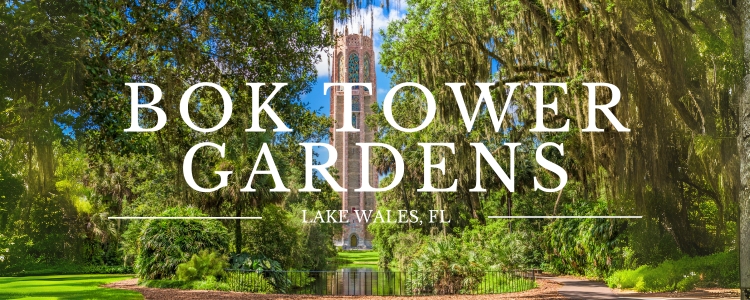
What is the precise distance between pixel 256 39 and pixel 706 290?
421 inches

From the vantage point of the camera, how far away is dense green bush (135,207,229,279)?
18922 mm

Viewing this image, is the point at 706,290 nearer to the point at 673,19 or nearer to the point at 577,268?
the point at 673,19

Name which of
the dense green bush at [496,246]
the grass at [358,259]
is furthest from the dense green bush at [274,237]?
the grass at [358,259]

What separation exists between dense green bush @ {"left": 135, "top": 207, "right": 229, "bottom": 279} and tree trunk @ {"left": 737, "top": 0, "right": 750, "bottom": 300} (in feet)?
52.9

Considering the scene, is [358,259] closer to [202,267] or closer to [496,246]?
[496,246]

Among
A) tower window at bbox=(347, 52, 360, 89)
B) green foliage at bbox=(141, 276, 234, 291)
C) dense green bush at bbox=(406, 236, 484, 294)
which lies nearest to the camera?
dense green bush at bbox=(406, 236, 484, 294)

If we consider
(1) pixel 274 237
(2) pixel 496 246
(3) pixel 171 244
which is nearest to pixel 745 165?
(2) pixel 496 246

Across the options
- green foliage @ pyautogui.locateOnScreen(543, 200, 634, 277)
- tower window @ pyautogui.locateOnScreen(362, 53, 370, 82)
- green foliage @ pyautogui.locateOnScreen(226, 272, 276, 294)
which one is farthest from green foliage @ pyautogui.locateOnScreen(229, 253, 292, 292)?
tower window @ pyautogui.locateOnScreen(362, 53, 370, 82)

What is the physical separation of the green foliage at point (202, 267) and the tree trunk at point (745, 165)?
15.3m

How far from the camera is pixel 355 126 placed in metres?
96.5

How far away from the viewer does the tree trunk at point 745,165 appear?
4.76 meters

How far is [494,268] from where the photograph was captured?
17703 millimetres

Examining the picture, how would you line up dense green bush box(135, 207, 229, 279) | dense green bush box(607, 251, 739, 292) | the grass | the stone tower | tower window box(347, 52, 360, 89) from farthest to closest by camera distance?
tower window box(347, 52, 360, 89)
the stone tower
the grass
dense green bush box(135, 207, 229, 279)
dense green bush box(607, 251, 739, 292)

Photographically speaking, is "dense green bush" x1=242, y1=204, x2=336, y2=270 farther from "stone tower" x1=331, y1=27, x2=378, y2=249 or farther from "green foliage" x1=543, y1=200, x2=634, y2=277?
"stone tower" x1=331, y1=27, x2=378, y2=249
